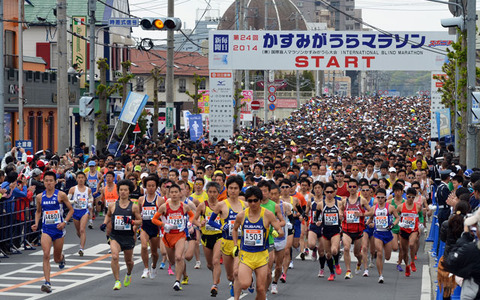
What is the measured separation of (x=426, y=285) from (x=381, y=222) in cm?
150

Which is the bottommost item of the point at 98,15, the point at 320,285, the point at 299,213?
the point at 320,285

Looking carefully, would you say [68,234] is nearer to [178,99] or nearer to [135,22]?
[135,22]

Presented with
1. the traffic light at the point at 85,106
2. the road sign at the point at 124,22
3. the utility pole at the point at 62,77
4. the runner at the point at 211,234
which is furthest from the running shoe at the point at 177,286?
the traffic light at the point at 85,106

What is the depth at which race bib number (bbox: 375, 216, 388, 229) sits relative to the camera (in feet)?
53.4

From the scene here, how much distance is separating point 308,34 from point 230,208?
87.2 ft

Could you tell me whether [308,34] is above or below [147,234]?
above

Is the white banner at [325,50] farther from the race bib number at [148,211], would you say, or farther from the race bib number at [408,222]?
the race bib number at [148,211]

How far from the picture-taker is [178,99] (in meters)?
95.6

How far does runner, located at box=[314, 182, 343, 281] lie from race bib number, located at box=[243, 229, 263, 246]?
4.13 m

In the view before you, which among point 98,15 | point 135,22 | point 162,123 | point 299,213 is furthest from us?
point 98,15

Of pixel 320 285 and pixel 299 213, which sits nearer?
pixel 320 285

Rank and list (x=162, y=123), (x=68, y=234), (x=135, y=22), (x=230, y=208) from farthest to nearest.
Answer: (x=162, y=123) < (x=135, y=22) < (x=68, y=234) < (x=230, y=208)

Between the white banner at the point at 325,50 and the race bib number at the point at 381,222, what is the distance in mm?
23389

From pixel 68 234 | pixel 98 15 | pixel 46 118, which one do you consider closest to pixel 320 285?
pixel 68 234
